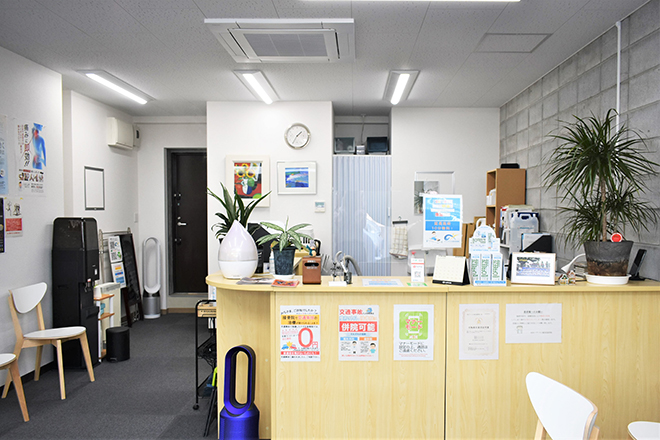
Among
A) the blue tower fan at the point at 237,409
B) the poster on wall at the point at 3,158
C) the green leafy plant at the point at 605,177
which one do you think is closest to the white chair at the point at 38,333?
the poster on wall at the point at 3,158

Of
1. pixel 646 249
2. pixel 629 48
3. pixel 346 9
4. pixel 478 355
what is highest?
pixel 346 9

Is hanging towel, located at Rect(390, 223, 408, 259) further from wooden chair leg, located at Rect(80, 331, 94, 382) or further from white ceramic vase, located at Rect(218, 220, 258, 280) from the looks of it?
wooden chair leg, located at Rect(80, 331, 94, 382)

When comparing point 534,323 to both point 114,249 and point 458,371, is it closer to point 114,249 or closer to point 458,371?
point 458,371

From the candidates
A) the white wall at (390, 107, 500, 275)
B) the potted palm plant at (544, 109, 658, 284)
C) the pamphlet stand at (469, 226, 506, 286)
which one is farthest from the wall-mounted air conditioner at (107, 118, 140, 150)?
the potted palm plant at (544, 109, 658, 284)

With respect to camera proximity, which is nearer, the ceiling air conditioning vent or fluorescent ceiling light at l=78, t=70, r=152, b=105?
the ceiling air conditioning vent

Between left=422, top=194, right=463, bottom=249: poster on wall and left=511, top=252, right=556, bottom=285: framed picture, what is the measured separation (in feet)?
1.44

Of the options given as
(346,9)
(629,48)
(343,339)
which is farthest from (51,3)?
(629,48)

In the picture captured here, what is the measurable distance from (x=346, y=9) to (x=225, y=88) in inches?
98.7

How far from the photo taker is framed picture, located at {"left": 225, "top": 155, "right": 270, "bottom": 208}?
588 cm

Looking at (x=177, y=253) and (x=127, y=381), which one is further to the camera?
(x=177, y=253)

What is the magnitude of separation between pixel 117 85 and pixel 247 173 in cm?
181

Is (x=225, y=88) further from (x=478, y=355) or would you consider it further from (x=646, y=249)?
(x=646, y=249)

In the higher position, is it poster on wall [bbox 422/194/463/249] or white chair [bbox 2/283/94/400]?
poster on wall [bbox 422/194/463/249]

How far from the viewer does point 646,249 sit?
3137 mm
